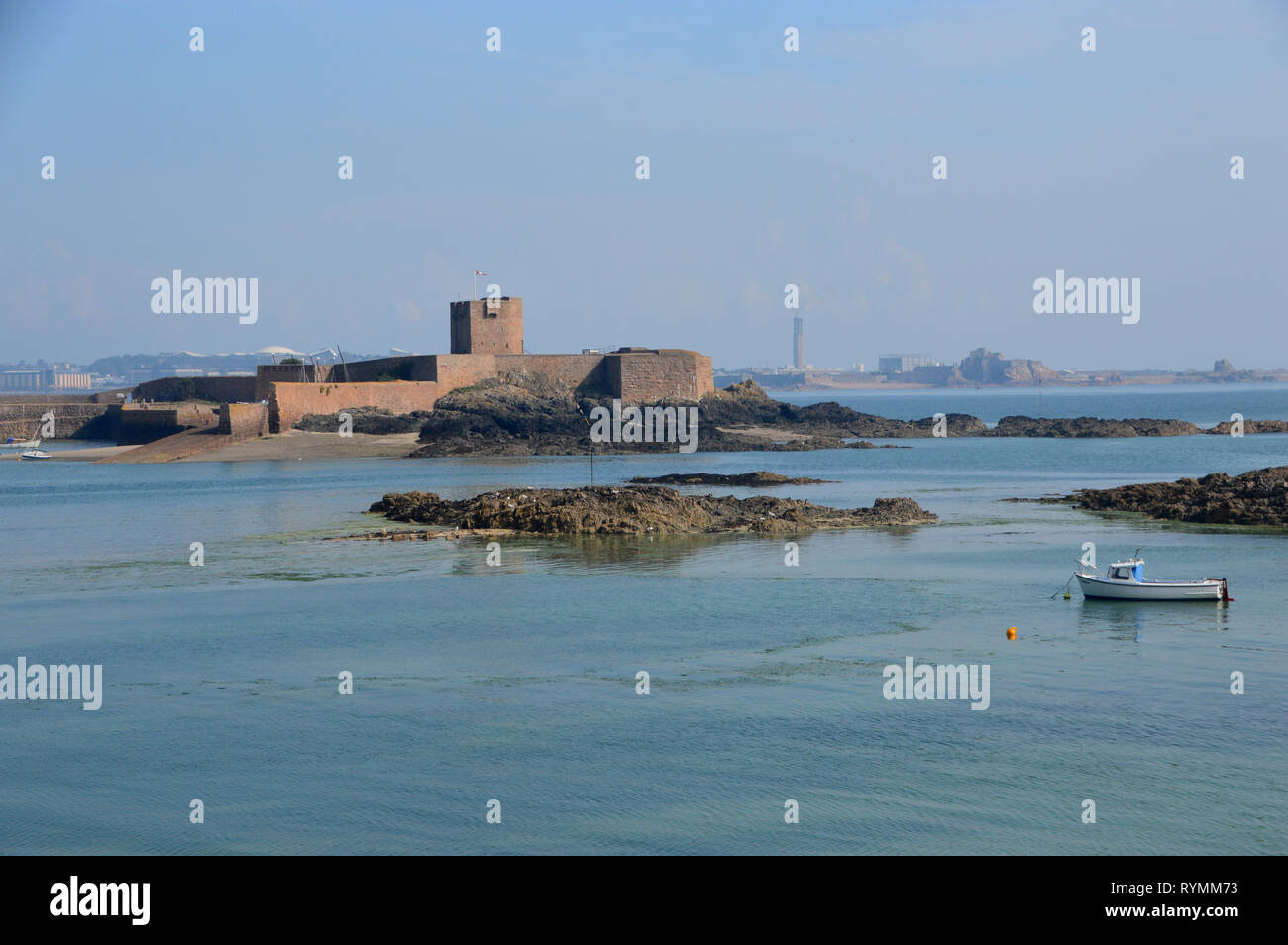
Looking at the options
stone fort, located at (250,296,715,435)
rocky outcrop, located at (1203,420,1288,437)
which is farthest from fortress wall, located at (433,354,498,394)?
rocky outcrop, located at (1203,420,1288,437)

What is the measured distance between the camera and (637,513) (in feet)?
87.6

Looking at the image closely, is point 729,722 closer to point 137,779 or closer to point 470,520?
point 137,779

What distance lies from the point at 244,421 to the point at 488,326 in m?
15.7

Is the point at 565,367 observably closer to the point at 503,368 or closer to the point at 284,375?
the point at 503,368

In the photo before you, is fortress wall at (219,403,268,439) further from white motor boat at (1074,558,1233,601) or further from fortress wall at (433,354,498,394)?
white motor boat at (1074,558,1233,601)

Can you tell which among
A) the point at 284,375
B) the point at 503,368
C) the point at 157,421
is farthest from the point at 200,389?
the point at 503,368

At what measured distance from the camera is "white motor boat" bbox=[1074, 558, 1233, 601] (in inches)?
Answer: 699

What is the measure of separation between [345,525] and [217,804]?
62.2ft

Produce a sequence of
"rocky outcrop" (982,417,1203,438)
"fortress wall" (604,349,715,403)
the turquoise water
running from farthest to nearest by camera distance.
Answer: "rocky outcrop" (982,417,1203,438), "fortress wall" (604,349,715,403), the turquoise water

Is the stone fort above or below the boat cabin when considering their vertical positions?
above

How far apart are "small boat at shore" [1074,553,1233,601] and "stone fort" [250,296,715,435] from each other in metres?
48.8

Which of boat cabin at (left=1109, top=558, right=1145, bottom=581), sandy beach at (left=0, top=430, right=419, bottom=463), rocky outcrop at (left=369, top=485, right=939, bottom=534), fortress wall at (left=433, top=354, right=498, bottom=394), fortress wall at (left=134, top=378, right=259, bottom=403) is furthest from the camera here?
fortress wall at (left=134, top=378, right=259, bottom=403)

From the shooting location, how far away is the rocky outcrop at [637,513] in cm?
2656
